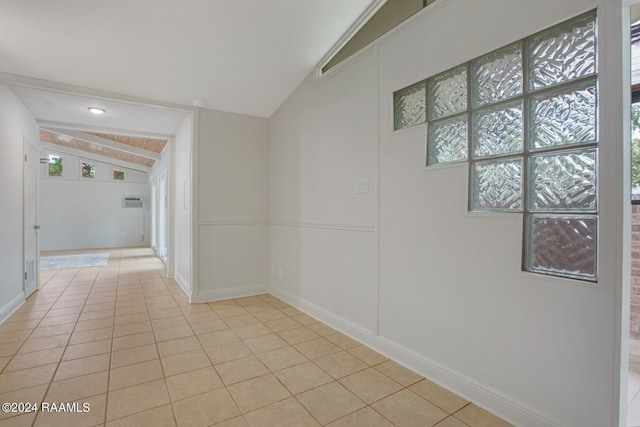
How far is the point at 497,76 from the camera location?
1.74 meters

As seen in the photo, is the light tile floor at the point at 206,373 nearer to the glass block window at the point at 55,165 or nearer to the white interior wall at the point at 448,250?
the white interior wall at the point at 448,250

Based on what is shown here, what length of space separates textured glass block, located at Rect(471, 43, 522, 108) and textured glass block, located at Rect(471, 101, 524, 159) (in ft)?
0.22

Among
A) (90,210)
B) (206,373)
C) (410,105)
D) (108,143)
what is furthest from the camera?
(90,210)

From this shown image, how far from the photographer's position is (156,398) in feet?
6.13

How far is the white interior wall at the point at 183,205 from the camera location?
160 inches

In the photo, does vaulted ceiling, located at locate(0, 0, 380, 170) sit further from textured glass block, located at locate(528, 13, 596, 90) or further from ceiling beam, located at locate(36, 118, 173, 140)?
textured glass block, located at locate(528, 13, 596, 90)

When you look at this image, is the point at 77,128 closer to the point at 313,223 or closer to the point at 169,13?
the point at 169,13

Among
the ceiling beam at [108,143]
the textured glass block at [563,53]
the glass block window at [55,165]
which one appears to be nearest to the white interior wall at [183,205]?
the ceiling beam at [108,143]

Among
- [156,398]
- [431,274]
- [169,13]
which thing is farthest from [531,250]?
[169,13]

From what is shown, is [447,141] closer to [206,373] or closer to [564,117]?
[564,117]

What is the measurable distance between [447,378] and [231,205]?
118 inches

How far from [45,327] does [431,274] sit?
3533mm

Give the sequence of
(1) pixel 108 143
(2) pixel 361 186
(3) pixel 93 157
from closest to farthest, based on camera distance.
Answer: (2) pixel 361 186, (1) pixel 108 143, (3) pixel 93 157

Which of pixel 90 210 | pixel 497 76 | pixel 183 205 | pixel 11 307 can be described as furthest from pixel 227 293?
pixel 90 210
